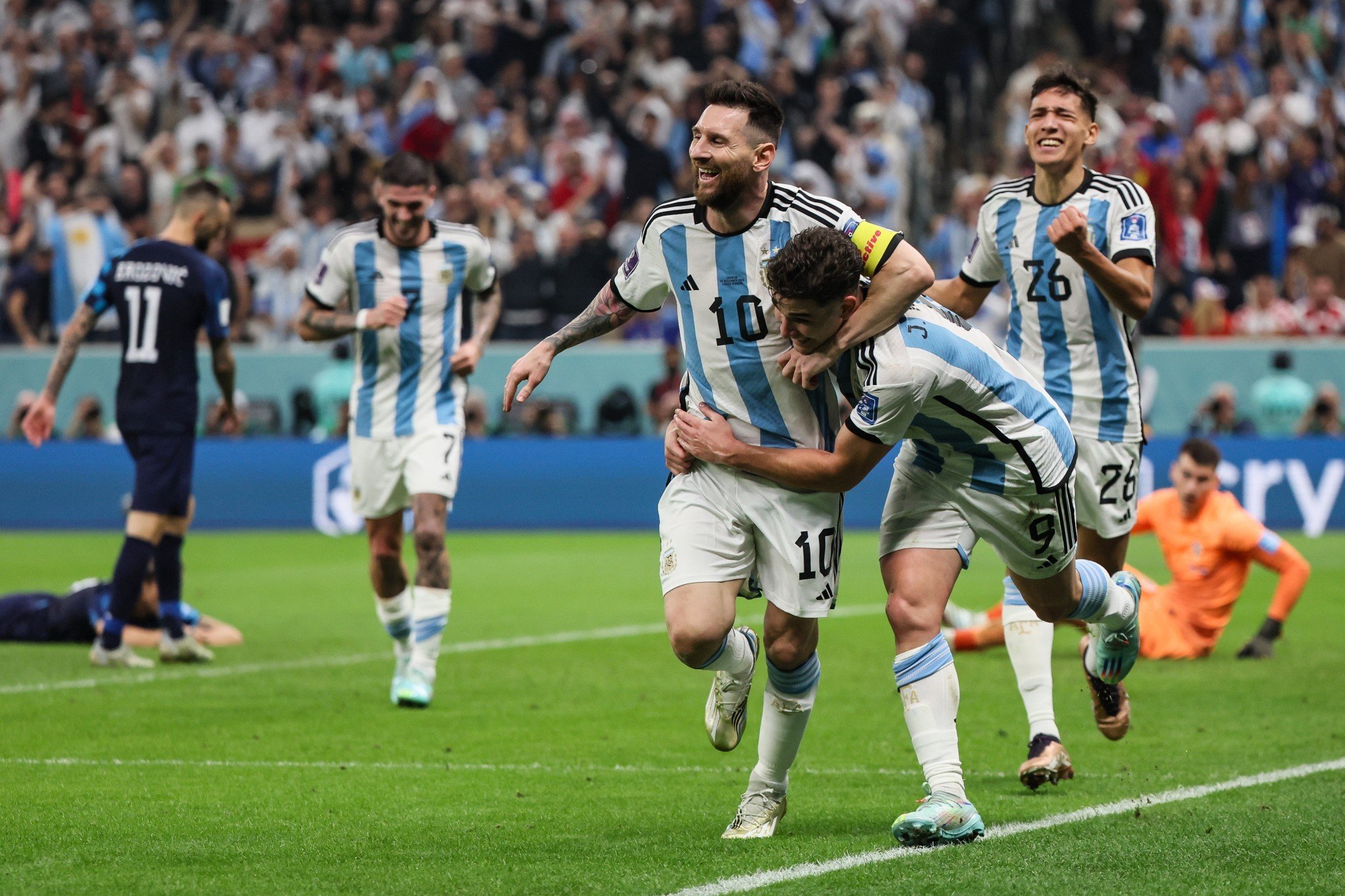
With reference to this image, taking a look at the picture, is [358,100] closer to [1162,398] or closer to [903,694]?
[1162,398]

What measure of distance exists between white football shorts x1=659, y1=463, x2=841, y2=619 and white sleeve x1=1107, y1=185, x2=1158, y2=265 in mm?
1775

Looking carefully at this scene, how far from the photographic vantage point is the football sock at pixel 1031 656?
649cm

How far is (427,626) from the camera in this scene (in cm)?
848

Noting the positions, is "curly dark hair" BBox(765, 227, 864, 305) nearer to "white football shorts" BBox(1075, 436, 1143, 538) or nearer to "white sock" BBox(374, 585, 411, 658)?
"white football shorts" BBox(1075, 436, 1143, 538)

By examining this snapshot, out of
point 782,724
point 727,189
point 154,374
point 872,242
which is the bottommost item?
point 782,724

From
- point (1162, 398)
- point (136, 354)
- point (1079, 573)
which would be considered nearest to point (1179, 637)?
point (1079, 573)

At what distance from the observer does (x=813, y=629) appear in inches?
219

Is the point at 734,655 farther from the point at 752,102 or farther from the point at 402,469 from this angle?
the point at 402,469

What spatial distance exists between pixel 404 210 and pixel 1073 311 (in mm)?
3536

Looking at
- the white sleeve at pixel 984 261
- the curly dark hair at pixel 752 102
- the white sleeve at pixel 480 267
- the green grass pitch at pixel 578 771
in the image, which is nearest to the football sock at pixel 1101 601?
the green grass pitch at pixel 578 771

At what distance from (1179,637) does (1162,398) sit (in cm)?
890

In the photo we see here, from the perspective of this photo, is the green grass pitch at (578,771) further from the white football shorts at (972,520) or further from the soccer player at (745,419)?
the white football shorts at (972,520)

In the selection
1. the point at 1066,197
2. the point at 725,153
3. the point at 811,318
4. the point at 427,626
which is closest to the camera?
the point at 811,318

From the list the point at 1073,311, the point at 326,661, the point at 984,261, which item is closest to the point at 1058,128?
the point at 984,261
